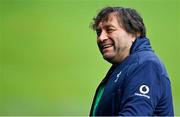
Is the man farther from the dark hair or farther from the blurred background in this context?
the blurred background

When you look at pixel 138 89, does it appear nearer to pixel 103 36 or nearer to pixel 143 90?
pixel 143 90

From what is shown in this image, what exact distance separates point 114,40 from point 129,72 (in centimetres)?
23

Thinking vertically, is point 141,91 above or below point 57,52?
above

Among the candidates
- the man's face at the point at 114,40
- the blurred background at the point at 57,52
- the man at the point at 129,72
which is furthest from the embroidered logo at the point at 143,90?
→ the blurred background at the point at 57,52

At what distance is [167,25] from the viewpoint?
4965 millimetres

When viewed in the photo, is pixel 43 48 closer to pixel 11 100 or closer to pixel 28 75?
→ pixel 28 75

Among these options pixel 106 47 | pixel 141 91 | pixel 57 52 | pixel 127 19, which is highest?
pixel 127 19

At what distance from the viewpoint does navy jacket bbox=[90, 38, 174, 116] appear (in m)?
1.68

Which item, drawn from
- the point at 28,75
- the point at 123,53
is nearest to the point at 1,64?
the point at 28,75

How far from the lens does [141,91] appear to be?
66.4 inches

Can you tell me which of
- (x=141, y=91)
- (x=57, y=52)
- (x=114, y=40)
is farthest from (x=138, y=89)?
(x=57, y=52)

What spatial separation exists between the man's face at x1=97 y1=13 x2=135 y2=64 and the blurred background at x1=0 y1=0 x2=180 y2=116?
8.86 feet

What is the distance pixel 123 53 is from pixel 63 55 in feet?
10.1

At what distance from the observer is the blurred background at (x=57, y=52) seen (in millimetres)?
4793
